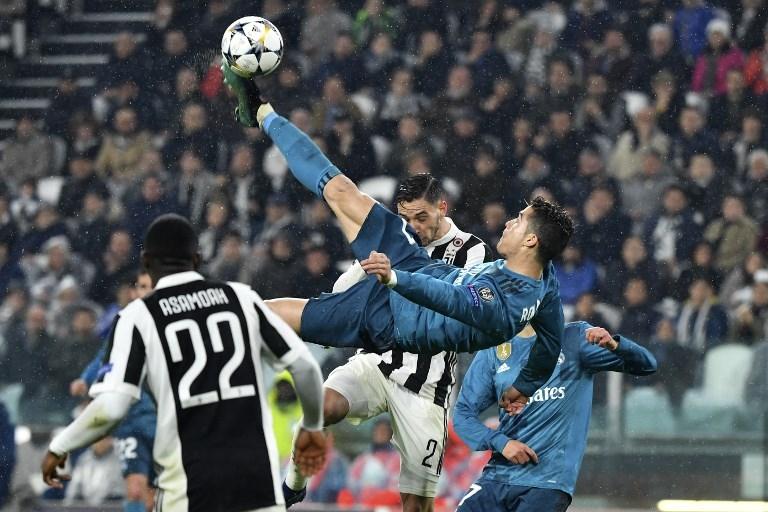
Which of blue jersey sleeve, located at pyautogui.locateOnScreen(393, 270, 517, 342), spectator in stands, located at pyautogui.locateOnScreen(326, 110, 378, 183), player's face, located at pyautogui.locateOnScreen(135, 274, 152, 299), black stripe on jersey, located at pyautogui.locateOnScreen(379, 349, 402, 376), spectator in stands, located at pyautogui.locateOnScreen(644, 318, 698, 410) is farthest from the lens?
spectator in stands, located at pyautogui.locateOnScreen(326, 110, 378, 183)

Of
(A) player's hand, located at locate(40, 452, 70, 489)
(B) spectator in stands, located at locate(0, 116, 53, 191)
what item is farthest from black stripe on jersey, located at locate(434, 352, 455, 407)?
(B) spectator in stands, located at locate(0, 116, 53, 191)

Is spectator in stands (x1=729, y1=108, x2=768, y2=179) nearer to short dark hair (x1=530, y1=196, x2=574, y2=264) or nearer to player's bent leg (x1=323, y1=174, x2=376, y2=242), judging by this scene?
short dark hair (x1=530, y1=196, x2=574, y2=264)

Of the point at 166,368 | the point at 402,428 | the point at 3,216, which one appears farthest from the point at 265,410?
the point at 3,216

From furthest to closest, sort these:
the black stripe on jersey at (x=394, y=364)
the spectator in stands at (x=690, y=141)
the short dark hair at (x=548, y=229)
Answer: the spectator in stands at (x=690, y=141) < the black stripe on jersey at (x=394, y=364) < the short dark hair at (x=548, y=229)

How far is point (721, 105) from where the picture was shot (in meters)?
12.8

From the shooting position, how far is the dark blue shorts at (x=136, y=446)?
8.98 meters

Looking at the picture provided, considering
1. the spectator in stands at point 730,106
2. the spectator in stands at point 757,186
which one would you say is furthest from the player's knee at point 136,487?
the spectator in stands at point 730,106

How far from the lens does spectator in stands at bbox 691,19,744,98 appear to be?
1291 centimetres

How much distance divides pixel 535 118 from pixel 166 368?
8.58 m

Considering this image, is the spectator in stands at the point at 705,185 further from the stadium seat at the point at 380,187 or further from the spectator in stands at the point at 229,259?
the spectator in stands at the point at 229,259

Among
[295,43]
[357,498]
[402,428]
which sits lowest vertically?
[357,498]

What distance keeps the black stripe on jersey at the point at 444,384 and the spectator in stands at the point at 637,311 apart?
362cm

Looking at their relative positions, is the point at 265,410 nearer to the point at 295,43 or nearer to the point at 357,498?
the point at 357,498

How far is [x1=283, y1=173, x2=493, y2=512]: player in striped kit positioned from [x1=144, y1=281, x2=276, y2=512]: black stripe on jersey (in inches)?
91.2
